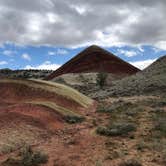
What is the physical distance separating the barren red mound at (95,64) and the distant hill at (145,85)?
100 ft

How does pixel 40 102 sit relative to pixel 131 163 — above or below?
above

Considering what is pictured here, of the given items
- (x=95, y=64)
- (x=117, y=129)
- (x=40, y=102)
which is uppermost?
(x=95, y=64)

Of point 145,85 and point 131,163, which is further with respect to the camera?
point 145,85

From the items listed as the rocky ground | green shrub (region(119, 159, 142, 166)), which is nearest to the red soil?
the rocky ground

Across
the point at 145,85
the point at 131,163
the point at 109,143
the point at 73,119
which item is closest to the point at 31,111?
the point at 73,119

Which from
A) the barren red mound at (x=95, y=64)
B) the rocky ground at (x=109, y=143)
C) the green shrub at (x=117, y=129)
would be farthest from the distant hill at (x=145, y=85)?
the barren red mound at (x=95, y=64)

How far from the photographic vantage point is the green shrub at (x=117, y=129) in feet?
62.0

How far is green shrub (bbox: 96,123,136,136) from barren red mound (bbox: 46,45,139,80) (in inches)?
2578

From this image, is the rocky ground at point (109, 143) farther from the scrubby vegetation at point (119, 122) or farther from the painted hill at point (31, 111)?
the painted hill at point (31, 111)

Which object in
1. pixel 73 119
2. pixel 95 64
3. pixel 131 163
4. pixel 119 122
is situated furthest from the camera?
pixel 95 64

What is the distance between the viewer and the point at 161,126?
788 inches

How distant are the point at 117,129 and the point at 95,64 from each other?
72774 millimetres

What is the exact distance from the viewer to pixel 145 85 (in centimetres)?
4634

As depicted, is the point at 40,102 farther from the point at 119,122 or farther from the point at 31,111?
the point at 119,122
